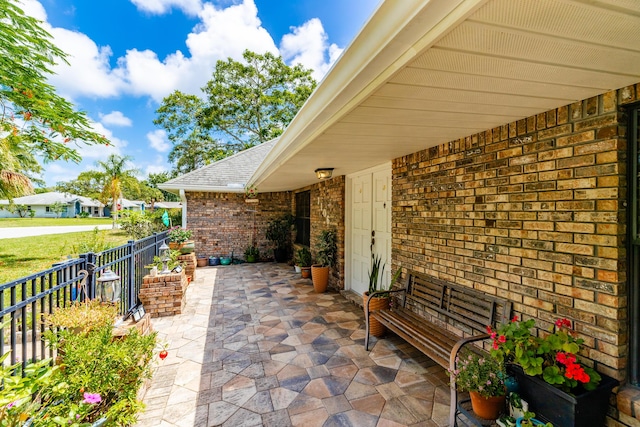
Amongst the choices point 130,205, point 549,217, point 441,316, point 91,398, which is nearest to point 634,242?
point 549,217

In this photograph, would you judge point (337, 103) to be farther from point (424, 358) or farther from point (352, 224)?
point (352, 224)

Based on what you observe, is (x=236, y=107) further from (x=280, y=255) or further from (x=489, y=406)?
(x=489, y=406)

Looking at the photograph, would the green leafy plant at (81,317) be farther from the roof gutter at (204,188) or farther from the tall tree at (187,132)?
the tall tree at (187,132)

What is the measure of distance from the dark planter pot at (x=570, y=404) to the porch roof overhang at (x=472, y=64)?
180 centimetres

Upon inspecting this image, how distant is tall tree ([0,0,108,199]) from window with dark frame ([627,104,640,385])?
6.26m

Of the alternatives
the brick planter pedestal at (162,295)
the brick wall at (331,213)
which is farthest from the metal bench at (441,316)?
the brick planter pedestal at (162,295)

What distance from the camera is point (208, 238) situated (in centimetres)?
940

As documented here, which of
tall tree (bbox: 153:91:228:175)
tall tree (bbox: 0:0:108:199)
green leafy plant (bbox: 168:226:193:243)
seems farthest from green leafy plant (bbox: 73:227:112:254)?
tall tree (bbox: 153:91:228:175)

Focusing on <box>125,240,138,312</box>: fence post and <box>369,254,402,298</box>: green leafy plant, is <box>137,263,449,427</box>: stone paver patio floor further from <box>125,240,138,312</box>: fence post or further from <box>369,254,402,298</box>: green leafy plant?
<box>369,254,402,298</box>: green leafy plant

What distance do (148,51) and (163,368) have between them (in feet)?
49.4

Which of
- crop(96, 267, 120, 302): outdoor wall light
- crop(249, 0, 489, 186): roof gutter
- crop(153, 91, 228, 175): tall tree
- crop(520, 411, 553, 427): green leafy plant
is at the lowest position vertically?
crop(520, 411, 553, 427): green leafy plant

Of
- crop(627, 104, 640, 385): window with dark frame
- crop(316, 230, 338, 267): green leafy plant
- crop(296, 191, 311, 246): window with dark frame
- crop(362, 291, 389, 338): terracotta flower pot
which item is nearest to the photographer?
crop(627, 104, 640, 385): window with dark frame

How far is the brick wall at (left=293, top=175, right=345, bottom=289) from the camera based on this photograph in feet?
19.7

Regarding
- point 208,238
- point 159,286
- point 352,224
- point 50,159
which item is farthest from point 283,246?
point 50,159
